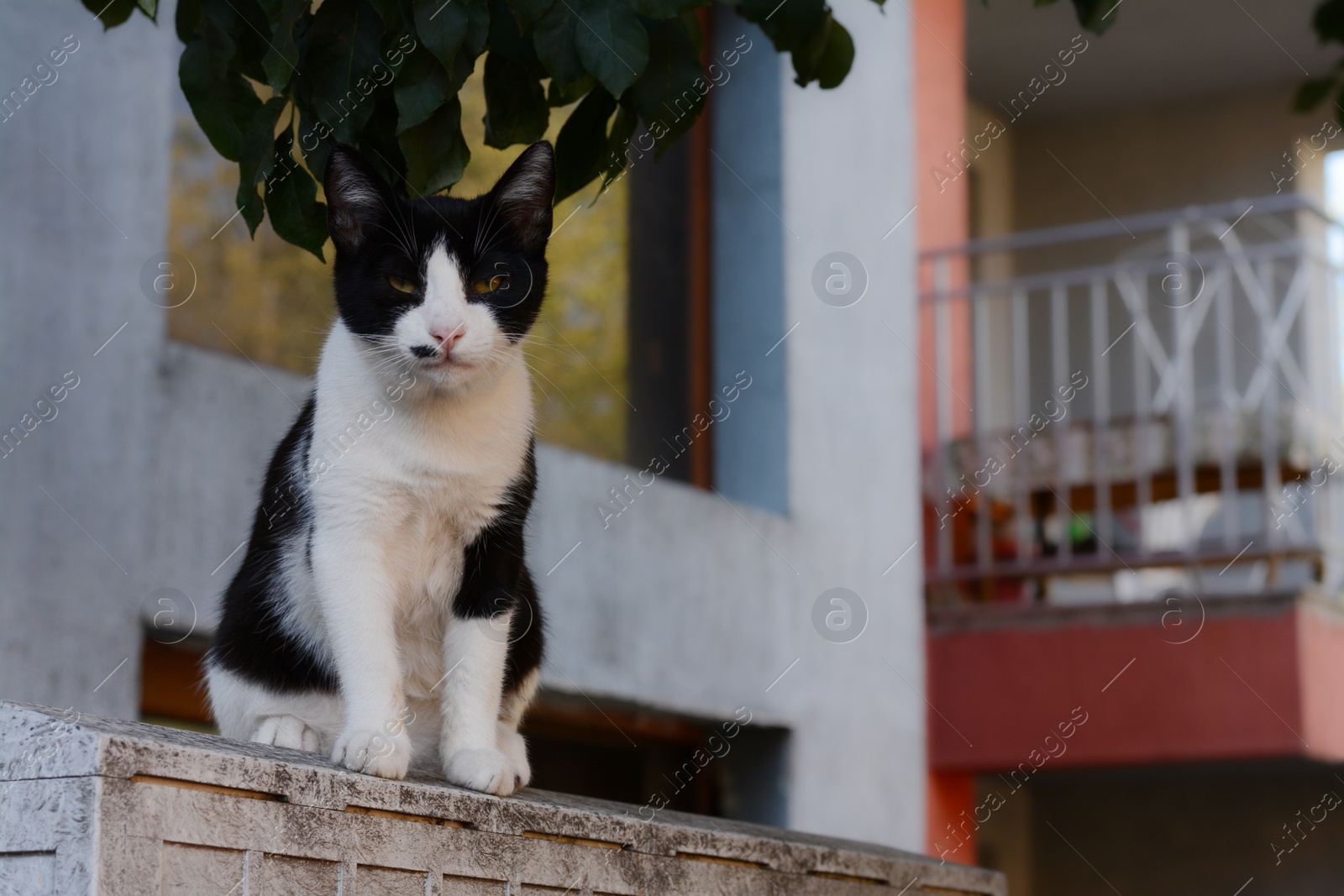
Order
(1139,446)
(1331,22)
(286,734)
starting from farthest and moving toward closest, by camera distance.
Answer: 1. (1139,446)
2. (1331,22)
3. (286,734)

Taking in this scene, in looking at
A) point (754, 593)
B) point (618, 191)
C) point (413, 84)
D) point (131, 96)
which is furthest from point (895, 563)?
point (413, 84)

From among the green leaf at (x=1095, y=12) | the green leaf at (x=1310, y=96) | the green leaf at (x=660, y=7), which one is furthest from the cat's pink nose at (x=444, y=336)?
the green leaf at (x=1310, y=96)

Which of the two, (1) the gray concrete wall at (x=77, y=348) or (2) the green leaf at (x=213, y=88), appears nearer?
(2) the green leaf at (x=213, y=88)

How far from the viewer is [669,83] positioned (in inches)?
76.7

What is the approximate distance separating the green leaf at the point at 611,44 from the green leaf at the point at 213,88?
1.60ft

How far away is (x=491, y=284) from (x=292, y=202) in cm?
29

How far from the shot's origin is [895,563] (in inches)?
238

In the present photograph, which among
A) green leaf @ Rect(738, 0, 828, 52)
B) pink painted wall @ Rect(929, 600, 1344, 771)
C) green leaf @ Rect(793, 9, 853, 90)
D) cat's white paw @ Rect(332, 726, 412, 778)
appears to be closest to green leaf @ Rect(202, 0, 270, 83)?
green leaf @ Rect(738, 0, 828, 52)

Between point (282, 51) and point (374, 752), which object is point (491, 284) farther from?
point (374, 752)

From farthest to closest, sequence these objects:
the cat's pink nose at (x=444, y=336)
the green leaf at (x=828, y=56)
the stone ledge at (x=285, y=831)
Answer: the green leaf at (x=828, y=56) → the cat's pink nose at (x=444, y=336) → the stone ledge at (x=285, y=831)

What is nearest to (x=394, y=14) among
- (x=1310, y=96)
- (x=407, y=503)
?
(x=407, y=503)

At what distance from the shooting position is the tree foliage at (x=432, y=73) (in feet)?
5.89

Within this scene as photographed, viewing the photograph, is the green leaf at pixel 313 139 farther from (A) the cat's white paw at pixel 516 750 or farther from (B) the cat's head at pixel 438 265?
(A) the cat's white paw at pixel 516 750

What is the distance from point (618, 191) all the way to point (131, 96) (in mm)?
2342
